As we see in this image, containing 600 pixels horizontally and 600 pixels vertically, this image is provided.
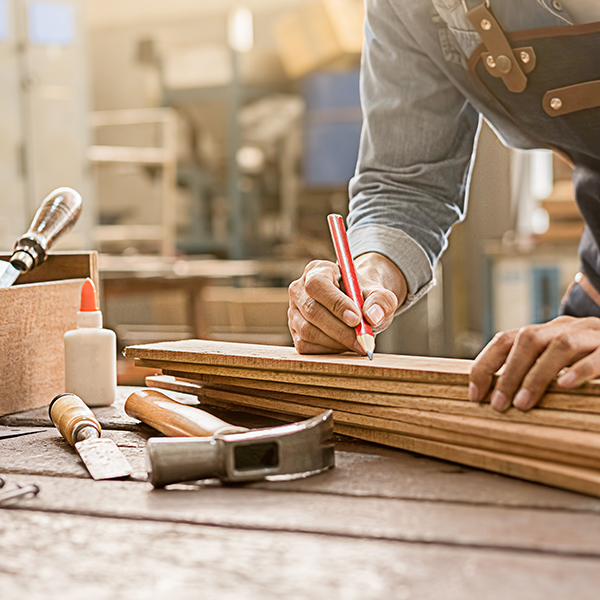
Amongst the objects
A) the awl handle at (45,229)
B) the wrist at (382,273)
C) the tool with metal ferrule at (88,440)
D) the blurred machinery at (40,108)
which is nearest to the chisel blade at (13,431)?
the tool with metal ferrule at (88,440)

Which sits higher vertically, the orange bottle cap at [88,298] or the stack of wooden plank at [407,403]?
the orange bottle cap at [88,298]

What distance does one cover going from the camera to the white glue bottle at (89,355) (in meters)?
1.02

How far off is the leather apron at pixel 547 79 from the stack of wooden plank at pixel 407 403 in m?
0.49

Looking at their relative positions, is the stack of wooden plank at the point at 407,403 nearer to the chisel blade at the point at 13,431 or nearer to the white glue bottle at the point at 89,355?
the white glue bottle at the point at 89,355

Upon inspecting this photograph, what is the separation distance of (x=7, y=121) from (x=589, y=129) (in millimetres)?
4759

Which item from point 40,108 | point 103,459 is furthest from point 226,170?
point 103,459

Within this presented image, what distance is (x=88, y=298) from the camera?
40.0 inches

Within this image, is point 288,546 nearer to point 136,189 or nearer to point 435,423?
point 435,423

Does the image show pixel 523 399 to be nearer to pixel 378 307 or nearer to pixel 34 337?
pixel 378 307

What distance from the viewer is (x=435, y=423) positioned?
72 centimetres

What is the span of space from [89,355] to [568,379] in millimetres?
623

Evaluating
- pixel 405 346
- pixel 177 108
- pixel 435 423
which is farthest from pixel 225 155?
pixel 435 423

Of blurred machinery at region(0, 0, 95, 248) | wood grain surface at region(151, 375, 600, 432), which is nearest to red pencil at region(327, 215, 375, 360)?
wood grain surface at region(151, 375, 600, 432)

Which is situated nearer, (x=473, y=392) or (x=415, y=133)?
(x=473, y=392)
